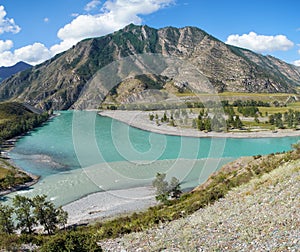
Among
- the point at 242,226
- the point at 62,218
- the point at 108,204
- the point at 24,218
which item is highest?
the point at 242,226

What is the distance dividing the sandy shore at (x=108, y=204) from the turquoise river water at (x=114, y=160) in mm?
2584

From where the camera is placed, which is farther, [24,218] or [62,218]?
[24,218]

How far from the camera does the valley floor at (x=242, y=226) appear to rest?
13312 mm

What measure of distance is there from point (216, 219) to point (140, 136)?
94615 millimetres

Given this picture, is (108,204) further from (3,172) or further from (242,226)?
(242,226)

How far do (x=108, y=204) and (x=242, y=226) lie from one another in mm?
31656

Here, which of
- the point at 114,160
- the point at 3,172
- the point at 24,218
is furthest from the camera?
the point at 114,160

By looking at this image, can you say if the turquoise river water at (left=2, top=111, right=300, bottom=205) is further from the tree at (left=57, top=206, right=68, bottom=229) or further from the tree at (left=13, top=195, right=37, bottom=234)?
the tree at (left=57, top=206, right=68, bottom=229)

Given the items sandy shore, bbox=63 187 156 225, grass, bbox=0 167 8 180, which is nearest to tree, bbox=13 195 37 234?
sandy shore, bbox=63 187 156 225

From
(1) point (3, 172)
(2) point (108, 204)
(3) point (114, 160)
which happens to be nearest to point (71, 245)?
(2) point (108, 204)

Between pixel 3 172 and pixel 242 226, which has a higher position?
pixel 242 226

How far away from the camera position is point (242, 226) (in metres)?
15.7

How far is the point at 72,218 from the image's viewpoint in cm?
4022

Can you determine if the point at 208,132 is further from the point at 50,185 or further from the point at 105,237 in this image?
the point at 105,237
